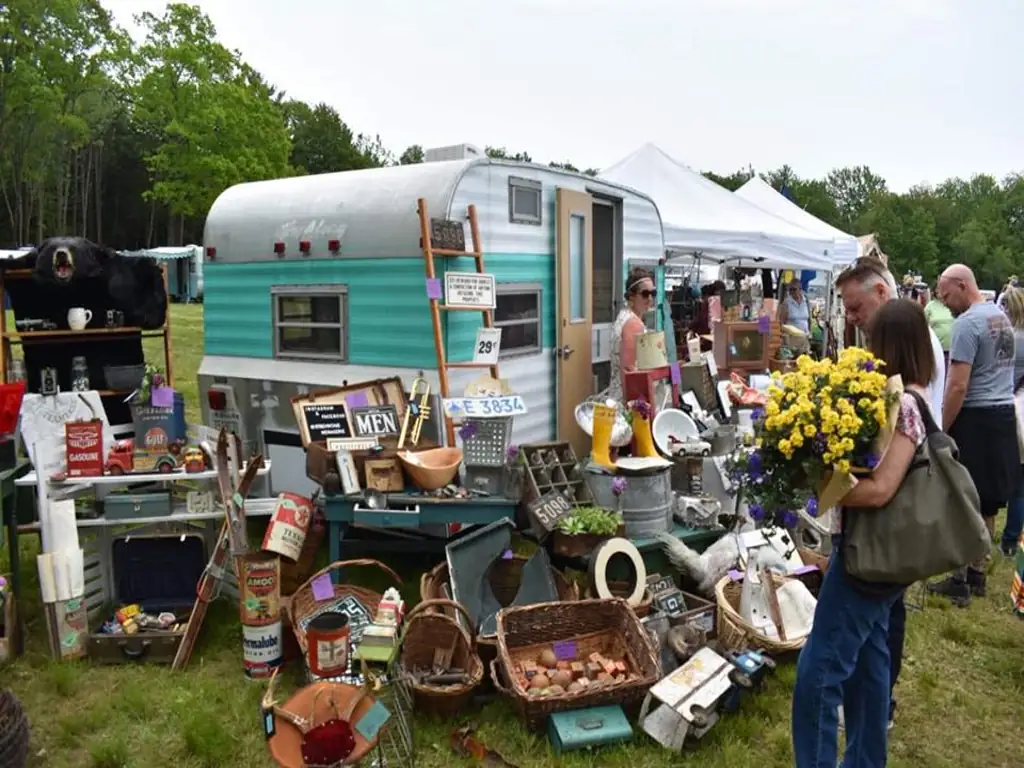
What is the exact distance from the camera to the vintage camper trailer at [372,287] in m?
5.41

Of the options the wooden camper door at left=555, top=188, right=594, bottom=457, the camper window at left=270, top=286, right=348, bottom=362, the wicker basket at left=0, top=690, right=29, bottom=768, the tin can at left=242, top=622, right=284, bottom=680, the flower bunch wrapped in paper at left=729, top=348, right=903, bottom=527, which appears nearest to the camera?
the flower bunch wrapped in paper at left=729, top=348, right=903, bottom=527

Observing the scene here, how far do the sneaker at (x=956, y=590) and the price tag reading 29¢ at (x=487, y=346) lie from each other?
3.33 m

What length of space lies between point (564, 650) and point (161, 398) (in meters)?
3.05

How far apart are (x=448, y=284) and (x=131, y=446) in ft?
7.32

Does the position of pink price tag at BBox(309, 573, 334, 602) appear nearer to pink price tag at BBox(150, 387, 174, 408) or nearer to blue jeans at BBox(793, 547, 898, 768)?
pink price tag at BBox(150, 387, 174, 408)

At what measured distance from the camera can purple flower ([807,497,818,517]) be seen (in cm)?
269

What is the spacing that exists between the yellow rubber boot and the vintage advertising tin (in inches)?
119

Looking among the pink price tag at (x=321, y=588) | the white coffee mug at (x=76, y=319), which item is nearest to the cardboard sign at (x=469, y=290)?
the pink price tag at (x=321, y=588)

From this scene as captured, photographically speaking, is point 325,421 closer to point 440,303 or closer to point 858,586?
point 440,303

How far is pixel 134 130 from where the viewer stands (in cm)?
4081

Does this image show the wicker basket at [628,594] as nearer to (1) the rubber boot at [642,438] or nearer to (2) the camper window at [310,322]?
(1) the rubber boot at [642,438]

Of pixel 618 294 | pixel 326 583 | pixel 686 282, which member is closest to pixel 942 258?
pixel 686 282

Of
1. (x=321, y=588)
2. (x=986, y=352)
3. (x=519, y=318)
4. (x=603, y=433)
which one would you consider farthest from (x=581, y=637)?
(x=986, y=352)

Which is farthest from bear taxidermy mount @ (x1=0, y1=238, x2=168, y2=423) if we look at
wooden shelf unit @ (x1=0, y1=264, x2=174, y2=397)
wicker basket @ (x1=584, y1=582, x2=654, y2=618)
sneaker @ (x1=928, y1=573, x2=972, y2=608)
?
sneaker @ (x1=928, y1=573, x2=972, y2=608)
